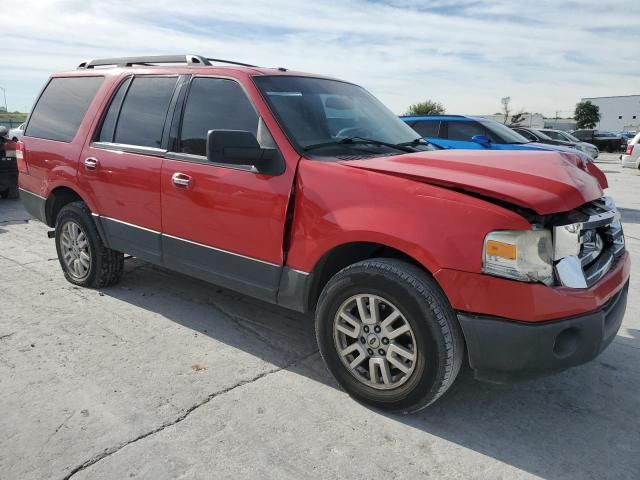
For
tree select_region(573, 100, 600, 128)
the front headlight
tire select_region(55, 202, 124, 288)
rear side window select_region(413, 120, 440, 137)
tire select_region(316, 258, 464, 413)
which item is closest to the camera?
the front headlight

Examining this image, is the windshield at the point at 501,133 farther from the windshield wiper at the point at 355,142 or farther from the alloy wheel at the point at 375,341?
the alloy wheel at the point at 375,341

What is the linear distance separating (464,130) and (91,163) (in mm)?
7073

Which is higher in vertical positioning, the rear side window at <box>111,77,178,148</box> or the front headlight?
the rear side window at <box>111,77,178,148</box>

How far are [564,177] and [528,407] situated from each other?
4.30ft

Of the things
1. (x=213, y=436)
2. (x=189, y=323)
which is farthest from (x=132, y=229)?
(x=213, y=436)

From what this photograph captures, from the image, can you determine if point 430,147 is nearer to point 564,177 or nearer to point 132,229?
point 564,177

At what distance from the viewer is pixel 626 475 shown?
2.41 metres

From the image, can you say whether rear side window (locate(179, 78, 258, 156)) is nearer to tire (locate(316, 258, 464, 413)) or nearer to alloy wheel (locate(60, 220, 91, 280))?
tire (locate(316, 258, 464, 413))

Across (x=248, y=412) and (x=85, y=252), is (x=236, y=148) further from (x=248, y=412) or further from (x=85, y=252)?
(x=85, y=252)

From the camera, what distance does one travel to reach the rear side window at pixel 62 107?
15.0ft

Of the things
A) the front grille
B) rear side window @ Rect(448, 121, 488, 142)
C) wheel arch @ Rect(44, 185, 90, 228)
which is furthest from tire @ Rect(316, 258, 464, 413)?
rear side window @ Rect(448, 121, 488, 142)

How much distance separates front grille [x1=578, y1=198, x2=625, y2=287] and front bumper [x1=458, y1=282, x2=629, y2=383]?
0.81 feet

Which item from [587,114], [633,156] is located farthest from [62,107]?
[587,114]

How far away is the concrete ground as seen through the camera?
2439 millimetres
